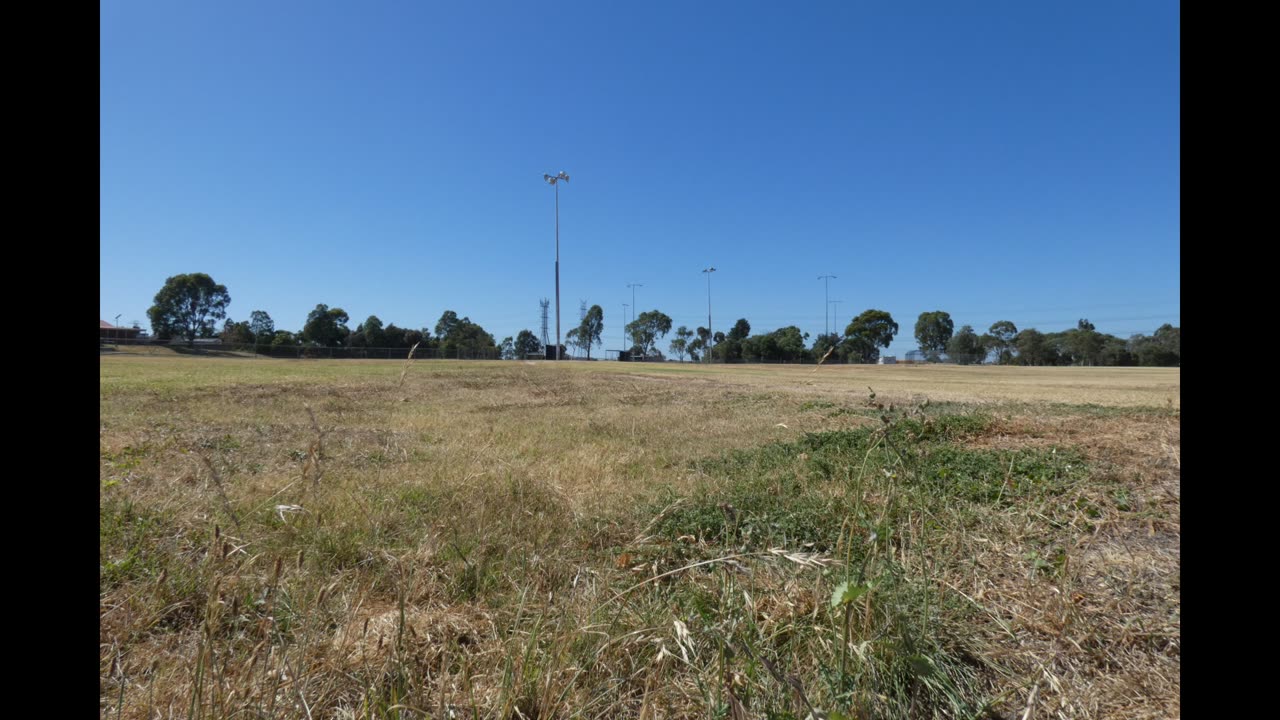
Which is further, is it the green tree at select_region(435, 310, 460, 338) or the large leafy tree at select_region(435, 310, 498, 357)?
the green tree at select_region(435, 310, 460, 338)

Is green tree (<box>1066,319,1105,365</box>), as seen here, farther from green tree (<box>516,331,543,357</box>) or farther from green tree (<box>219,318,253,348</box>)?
green tree (<box>219,318,253,348</box>)

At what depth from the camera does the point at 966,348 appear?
96125 mm

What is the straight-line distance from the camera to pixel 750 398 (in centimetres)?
1491

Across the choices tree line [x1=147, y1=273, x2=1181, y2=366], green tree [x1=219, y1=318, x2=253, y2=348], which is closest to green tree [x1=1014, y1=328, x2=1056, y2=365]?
tree line [x1=147, y1=273, x2=1181, y2=366]

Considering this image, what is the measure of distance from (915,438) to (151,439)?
1004 cm

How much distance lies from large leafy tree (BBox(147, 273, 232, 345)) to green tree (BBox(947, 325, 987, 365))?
114235mm

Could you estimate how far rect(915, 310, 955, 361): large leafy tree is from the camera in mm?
103625

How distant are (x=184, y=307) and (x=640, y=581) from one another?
257 ft

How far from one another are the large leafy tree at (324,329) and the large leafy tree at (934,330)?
103m

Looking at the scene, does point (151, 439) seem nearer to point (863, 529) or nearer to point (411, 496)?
point (411, 496)
